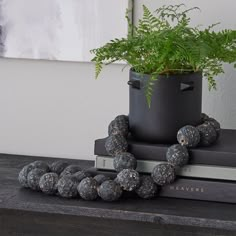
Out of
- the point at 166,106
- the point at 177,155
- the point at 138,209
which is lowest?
the point at 138,209

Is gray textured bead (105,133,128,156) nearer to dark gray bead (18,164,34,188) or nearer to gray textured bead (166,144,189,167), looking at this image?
gray textured bead (166,144,189,167)

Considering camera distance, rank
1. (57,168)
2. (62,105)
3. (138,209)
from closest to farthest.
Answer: (138,209) → (57,168) → (62,105)

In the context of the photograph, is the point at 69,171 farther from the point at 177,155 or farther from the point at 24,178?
the point at 177,155

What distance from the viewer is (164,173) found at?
1.43 meters

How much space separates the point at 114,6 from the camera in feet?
5.90

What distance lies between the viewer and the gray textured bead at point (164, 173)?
4.71ft

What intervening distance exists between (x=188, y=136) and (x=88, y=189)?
248mm

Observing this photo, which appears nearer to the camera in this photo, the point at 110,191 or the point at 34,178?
the point at 110,191

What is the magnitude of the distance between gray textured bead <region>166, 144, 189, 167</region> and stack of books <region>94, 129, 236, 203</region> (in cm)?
2

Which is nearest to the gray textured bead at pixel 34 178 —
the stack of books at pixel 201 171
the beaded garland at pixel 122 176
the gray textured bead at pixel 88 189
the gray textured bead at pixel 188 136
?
the beaded garland at pixel 122 176

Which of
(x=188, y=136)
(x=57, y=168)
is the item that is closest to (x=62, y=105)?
(x=57, y=168)

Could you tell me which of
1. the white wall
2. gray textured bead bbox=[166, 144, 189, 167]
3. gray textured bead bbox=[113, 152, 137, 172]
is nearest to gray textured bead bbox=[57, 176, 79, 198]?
gray textured bead bbox=[113, 152, 137, 172]

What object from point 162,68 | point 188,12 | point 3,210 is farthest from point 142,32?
point 3,210

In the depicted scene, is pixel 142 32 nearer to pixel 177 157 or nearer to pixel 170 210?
pixel 177 157
